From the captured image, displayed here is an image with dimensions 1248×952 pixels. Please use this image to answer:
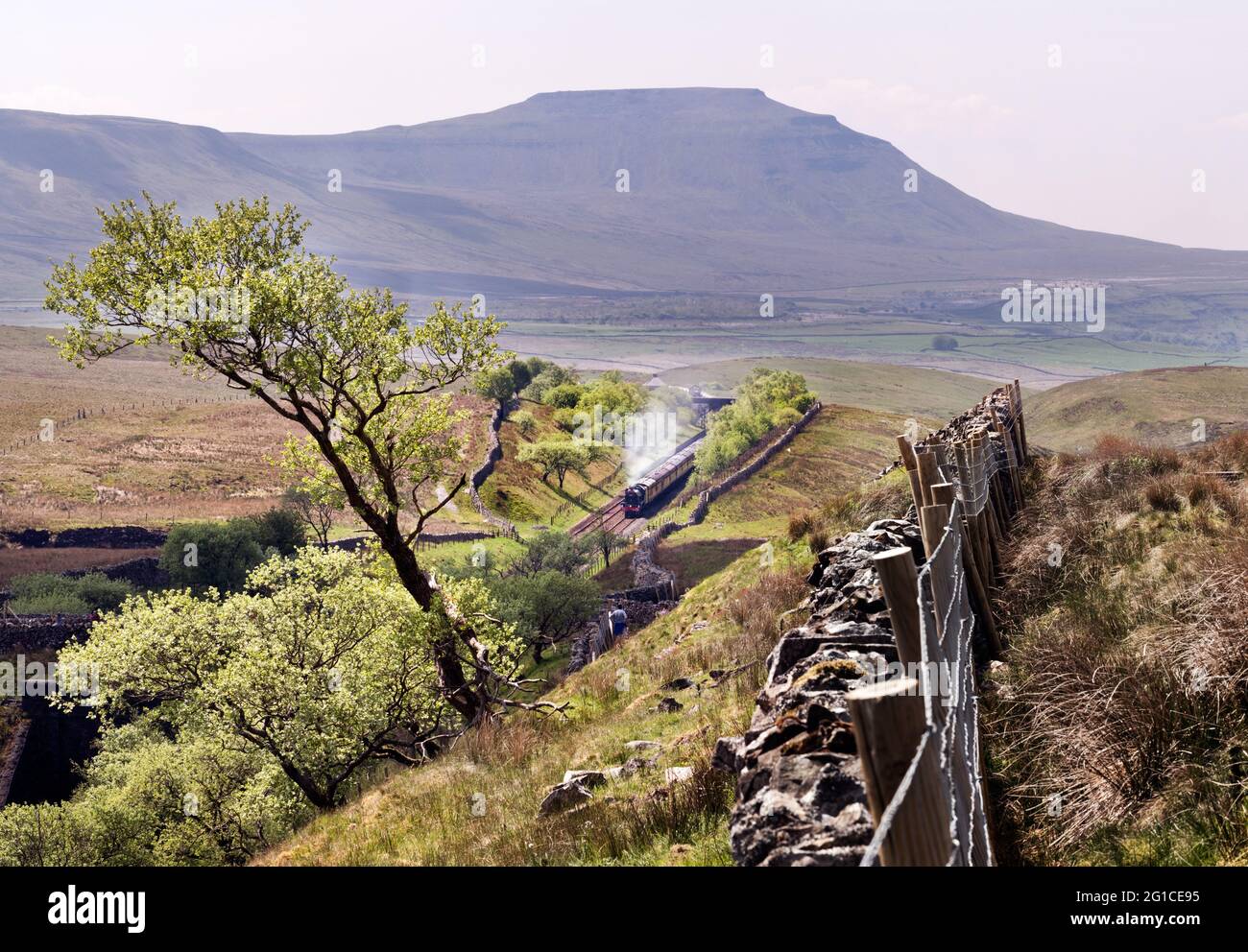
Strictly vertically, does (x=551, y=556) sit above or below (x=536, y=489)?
above

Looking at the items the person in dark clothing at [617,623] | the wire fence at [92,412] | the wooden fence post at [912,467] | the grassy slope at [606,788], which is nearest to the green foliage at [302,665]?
the grassy slope at [606,788]

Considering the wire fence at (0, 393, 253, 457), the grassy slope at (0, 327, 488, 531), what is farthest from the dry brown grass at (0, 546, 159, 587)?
the wire fence at (0, 393, 253, 457)

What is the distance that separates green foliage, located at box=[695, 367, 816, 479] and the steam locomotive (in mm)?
2512

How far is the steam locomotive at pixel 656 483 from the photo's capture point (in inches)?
3917

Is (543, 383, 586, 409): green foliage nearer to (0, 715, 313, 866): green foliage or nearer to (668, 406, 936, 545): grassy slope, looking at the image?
(668, 406, 936, 545): grassy slope

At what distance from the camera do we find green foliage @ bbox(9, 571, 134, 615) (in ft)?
212

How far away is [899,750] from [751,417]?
123 metres

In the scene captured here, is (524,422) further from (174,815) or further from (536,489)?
(174,815)

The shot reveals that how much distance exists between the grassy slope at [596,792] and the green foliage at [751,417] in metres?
87.9

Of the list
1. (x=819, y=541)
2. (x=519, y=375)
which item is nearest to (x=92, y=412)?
(x=519, y=375)

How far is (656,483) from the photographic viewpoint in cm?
10644

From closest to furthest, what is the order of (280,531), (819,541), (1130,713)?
(1130,713) → (819,541) → (280,531)

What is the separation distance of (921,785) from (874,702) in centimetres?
34
